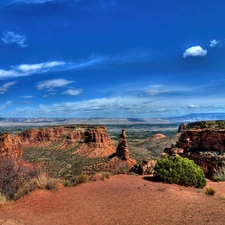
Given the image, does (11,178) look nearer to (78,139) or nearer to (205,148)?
(205,148)

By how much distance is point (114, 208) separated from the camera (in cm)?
1012

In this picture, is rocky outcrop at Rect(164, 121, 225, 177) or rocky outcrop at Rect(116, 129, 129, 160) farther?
rocky outcrop at Rect(116, 129, 129, 160)

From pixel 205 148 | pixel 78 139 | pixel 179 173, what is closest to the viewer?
pixel 179 173

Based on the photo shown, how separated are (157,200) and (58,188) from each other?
555 cm

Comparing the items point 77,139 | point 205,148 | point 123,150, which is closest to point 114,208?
point 205,148

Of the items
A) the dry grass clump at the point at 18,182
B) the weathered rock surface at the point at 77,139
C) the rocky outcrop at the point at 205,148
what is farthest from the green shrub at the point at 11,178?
the weathered rock surface at the point at 77,139

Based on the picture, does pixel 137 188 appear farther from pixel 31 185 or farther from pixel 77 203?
pixel 31 185

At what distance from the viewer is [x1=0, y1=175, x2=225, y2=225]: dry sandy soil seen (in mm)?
8633

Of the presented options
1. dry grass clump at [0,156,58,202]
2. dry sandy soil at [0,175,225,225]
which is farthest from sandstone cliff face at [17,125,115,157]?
dry sandy soil at [0,175,225,225]

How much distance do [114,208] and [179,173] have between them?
7102 millimetres

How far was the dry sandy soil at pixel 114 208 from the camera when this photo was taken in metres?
8.63

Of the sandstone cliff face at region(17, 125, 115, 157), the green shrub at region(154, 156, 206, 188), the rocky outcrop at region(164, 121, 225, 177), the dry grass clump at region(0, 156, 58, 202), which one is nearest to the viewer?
the dry grass clump at region(0, 156, 58, 202)

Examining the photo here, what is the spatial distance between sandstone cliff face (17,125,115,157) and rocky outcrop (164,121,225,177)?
41.4 meters

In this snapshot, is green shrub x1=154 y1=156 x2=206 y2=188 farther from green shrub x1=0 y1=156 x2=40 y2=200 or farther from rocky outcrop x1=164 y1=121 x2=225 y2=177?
rocky outcrop x1=164 y1=121 x2=225 y2=177
